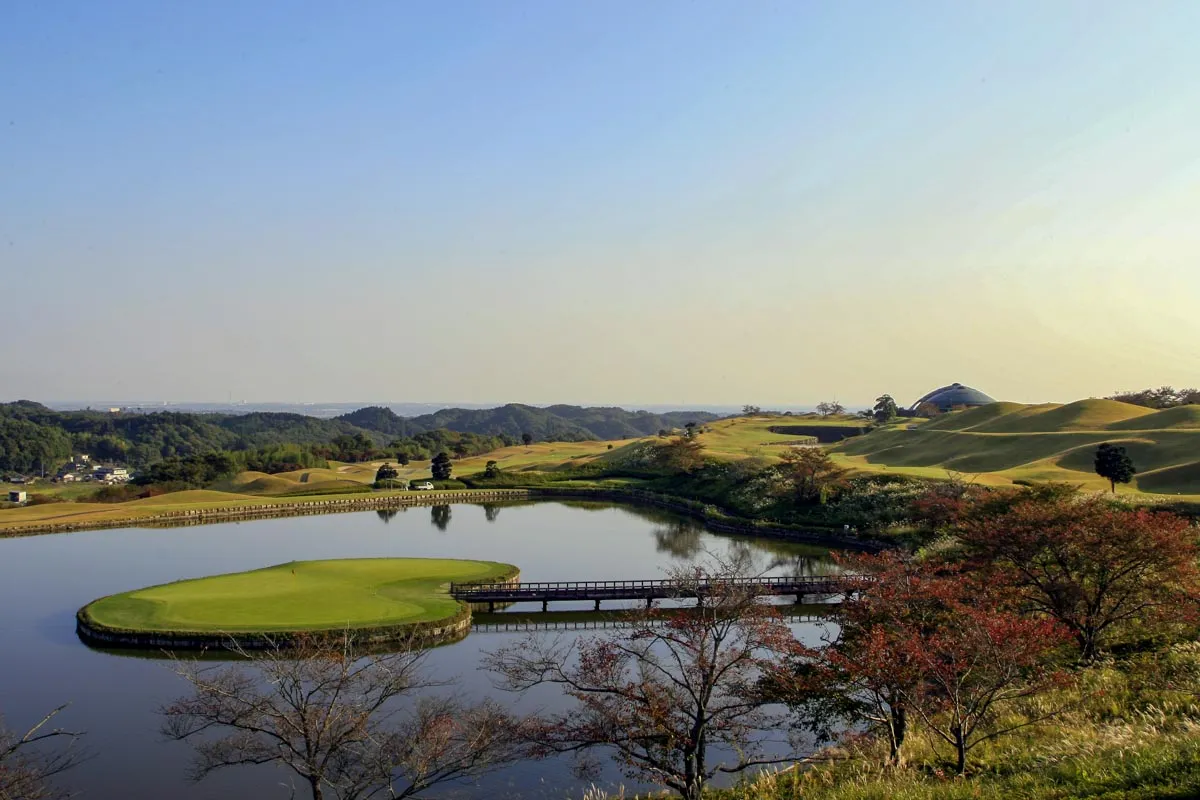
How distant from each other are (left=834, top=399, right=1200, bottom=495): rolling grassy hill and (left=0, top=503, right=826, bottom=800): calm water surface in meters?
23.0

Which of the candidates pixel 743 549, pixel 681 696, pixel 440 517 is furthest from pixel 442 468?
pixel 681 696

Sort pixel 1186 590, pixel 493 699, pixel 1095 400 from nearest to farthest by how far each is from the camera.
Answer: pixel 1186 590 < pixel 493 699 < pixel 1095 400

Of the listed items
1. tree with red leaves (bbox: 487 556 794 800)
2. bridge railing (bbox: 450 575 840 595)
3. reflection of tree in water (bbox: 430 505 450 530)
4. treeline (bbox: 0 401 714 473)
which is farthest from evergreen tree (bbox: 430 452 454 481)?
tree with red leaves (bbox: 487 556 794 800)

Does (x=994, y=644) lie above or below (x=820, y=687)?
above

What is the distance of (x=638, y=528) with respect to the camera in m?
61.0

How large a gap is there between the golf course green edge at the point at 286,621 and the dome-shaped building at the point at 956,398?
116499mm

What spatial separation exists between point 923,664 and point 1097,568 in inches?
413

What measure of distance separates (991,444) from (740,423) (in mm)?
53513

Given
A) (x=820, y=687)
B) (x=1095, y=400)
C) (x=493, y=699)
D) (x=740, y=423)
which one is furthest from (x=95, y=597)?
(x=740, y=423)

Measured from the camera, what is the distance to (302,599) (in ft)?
109

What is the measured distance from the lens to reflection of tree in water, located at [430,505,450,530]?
64938 mm

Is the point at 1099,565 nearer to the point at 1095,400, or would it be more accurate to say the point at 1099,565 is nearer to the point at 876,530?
the point at 876,530

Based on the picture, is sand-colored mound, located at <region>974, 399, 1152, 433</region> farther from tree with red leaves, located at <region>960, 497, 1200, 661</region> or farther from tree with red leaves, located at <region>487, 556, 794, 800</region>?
tree with red leaves, located at <region>487, 556, 794, 800</region>

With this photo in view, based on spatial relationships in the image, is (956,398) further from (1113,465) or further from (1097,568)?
(1097,568)
